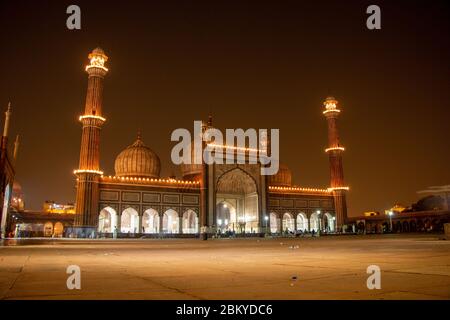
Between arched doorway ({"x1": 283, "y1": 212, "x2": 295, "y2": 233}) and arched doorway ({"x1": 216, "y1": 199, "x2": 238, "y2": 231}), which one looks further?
arched doorway ({"x1": 283, "y1": 212, "x2": 295, "y2": 233})

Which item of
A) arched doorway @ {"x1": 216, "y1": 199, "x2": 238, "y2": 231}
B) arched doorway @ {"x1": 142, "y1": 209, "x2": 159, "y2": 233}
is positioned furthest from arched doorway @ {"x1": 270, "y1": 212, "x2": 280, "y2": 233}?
arched doorway @ {"x1": 142, "y1": 209, "x2": 159, "y2": 233}

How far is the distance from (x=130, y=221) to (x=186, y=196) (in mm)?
6915

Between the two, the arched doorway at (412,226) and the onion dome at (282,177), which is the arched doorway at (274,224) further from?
the arched doorway at (412,226)

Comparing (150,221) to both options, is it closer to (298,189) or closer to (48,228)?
(298,189)

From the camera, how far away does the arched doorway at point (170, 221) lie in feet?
137

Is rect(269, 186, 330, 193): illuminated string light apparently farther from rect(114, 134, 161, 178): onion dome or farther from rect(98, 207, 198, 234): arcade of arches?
rect(114, 134, 161, 178): onion dome

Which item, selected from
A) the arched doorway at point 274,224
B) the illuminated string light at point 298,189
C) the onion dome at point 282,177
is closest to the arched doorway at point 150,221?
the arched doorway at point 274,224

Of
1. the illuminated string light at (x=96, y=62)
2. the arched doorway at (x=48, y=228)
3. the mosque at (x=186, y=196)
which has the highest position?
the illuminated string light at (x=96, y=62)

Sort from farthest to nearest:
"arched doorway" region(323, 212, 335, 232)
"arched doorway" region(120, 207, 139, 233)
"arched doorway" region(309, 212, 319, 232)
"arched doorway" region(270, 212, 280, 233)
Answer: "arched doorway" region(323, 212, 335, 232)
"arched doorway" region(309, 212, 319, 232)
"arched doorway" region(270, 212, 280, 233)
"arched doorway" region(120, 207, 139, 233)

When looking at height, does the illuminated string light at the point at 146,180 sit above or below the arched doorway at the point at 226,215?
above

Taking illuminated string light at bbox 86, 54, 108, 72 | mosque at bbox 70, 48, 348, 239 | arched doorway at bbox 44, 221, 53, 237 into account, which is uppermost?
illuminated string light at bbox 86, 54, 108, 72

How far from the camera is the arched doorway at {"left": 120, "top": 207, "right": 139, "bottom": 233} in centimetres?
3821

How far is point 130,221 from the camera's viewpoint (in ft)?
139

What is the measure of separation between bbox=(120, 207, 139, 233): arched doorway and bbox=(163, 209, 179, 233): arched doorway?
3.26 m
